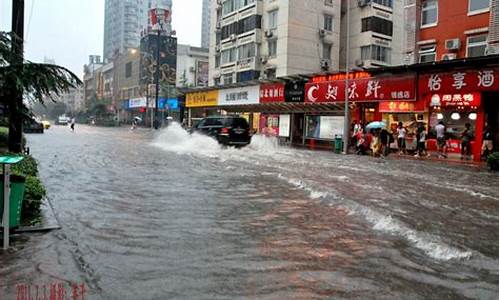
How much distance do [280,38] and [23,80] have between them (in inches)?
1561

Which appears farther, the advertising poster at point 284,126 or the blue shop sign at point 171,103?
the blue shop sign at point 171,103

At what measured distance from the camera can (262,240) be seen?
7.21 metres

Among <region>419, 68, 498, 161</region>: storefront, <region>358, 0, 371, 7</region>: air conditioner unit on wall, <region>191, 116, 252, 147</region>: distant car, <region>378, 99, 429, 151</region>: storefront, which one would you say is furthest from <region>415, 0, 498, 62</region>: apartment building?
<region>358, 0, 371, 7</region>: air conditioner unit on wall

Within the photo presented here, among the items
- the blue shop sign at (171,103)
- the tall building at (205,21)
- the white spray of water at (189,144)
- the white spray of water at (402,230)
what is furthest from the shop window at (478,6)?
the tall building at (205,21)

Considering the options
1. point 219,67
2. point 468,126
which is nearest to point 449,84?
point 468,126

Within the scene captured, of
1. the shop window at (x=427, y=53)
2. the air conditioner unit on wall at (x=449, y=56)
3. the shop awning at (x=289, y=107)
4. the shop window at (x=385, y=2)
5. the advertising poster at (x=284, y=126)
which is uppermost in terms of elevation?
the shop window at (x=385, y=2)

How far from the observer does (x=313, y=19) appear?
155ft

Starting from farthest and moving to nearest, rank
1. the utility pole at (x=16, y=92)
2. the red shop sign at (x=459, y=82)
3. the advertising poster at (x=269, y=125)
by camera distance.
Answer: the advertising poster at (x=269, y=125) < the red shop sign at (x=459, y=82) < the utility pole at (x=16, y=92)

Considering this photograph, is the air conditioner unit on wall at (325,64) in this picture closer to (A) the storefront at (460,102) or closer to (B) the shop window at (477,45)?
(B) the shop window at (477,45)

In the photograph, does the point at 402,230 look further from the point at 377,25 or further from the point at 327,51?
the point at 377,25

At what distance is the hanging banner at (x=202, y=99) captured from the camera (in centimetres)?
4591

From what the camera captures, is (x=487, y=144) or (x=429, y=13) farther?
(x=429, y=13)

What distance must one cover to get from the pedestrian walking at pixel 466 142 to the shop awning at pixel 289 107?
895cm

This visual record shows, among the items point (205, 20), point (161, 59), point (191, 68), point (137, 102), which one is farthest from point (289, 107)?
point (205, 20)
